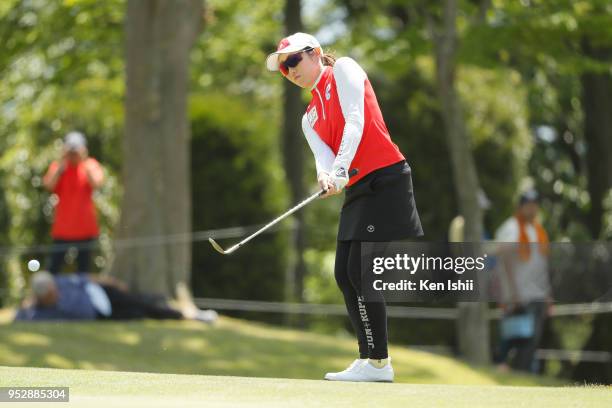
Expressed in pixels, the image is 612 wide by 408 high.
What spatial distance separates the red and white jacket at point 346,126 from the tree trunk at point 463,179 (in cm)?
876

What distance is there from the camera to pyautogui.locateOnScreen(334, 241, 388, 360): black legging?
710 cm

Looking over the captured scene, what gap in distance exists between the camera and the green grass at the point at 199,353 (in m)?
11.6

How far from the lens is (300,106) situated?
61.4ft

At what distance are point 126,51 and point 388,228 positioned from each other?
8.70 metres

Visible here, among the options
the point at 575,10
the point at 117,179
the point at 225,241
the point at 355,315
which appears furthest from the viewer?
the point at 117,179

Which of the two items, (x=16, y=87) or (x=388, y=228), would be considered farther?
(x=16, y=87)

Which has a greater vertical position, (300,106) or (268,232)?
(300,106)

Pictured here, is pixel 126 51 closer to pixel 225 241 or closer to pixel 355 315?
pixel 225 241

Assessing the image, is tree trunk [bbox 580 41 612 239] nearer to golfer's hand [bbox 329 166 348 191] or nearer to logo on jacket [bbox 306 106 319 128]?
logo on jacket [bbox 306 106 319 128]

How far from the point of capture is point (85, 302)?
13578 millimetres

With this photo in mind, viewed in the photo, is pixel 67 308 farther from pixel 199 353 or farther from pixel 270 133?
pixel 270 133

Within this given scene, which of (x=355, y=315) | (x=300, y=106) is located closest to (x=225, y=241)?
(x=300, y=106)

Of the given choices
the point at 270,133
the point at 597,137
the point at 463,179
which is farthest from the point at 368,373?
the point at 597,137

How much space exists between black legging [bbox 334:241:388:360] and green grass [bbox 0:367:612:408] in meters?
0.34
